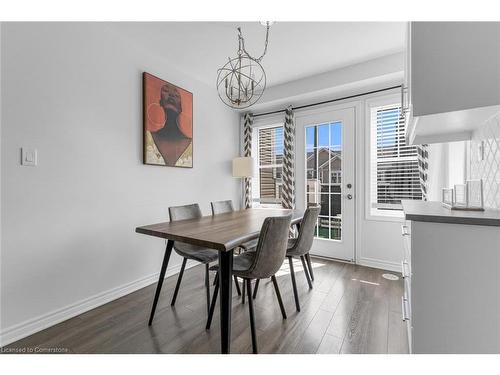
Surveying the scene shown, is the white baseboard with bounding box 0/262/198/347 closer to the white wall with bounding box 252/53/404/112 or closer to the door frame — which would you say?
the door frame

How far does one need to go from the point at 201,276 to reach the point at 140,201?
110cm

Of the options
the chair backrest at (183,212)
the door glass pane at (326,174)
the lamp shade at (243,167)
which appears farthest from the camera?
the lamp shade at (243,167)

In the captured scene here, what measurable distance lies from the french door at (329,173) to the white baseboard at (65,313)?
2.36 m

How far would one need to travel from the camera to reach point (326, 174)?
→ 3.40 m

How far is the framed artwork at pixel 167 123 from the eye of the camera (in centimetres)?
254

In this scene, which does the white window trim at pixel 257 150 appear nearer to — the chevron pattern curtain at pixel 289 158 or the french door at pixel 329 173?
the chevron pattern curtain at pixel 289 158

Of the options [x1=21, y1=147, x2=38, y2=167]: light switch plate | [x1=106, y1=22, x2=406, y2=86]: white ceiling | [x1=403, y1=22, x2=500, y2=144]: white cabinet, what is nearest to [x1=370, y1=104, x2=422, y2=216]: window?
[x1=106, y1=22, x2=406, y2=86]: white ceiling

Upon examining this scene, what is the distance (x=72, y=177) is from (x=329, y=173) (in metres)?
2.97

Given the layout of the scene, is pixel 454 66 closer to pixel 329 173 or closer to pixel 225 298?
pixel 225 298

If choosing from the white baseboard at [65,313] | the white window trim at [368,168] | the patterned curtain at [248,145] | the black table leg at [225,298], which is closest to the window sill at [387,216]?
the white window trim at [368,168]

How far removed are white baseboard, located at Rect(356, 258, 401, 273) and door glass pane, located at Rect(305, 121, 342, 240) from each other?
16.3 inches

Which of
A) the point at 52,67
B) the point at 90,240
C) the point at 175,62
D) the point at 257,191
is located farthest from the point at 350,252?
the point at 52,67

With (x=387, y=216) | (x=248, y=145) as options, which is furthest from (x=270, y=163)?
(x=387, y=216)

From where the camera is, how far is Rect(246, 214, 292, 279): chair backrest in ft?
4.84
